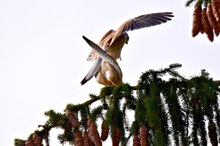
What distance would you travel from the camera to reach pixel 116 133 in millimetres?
4742

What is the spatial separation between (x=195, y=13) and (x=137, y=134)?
1409 millimetres

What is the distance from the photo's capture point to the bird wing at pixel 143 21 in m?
6.74

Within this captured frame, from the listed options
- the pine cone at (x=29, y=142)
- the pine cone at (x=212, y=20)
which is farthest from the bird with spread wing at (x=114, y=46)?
the pine cone at (x=29, y=142)

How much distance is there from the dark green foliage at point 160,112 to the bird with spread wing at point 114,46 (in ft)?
3.23

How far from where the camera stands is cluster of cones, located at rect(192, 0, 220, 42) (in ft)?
17.2

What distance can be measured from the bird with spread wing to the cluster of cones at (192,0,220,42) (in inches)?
36.9

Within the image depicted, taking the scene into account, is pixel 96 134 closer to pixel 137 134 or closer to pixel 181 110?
pixel 137 134

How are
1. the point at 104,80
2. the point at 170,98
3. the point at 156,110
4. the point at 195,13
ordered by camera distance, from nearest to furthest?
1. the point at 156,110
2. the point at 170,98
3. the point at 195,13
4. the point at 104,80

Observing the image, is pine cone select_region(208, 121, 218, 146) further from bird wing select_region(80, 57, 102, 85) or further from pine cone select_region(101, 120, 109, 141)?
bird wing select_region(80, 57, 102, 85)

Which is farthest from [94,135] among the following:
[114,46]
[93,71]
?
[114,46]

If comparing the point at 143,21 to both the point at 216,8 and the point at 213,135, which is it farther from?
the point at 213,135

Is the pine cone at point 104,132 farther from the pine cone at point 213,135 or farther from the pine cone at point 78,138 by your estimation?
the pine cone at point 213,135

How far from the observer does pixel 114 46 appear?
692cm

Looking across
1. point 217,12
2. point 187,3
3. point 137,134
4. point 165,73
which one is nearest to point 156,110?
point 137,134
